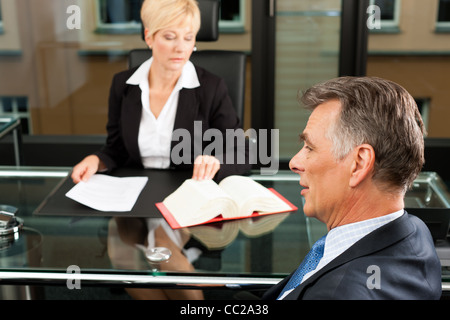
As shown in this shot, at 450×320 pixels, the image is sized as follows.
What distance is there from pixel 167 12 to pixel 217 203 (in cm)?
91

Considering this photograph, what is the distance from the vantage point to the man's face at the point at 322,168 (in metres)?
1.01

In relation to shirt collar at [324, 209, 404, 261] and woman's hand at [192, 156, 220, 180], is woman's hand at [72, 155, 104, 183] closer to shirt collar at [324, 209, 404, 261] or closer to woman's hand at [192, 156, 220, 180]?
woman's hand at [192, 156, 220, 180]

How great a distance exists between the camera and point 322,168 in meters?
1.03

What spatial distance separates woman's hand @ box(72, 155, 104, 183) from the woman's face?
504 millimetres

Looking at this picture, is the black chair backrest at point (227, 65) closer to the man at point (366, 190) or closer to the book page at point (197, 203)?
the book page at point (197, 203)

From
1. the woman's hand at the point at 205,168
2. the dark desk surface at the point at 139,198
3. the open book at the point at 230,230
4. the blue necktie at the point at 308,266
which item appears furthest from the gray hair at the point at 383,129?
the woman's hand at the point at 205,168

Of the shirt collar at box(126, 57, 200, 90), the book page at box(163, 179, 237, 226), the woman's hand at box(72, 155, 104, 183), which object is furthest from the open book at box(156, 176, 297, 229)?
the shirt collar at box(126, 57, 200, 90)

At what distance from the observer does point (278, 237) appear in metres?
1.44

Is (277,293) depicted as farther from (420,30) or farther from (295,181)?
(420,30)

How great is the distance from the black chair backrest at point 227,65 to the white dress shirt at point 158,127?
0.19 m

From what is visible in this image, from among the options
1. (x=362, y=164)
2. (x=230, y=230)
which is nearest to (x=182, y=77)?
(x=230, y=230)

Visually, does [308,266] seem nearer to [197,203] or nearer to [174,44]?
[197,203]

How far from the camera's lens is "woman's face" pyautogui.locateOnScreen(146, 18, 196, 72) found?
2.10 meters

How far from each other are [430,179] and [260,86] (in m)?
2.14
